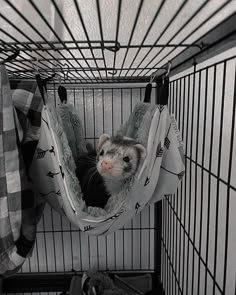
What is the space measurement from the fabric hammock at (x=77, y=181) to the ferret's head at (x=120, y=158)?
8 centimetres

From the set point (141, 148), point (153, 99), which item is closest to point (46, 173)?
point (141, 148)

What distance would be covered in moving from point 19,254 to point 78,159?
1.29 feet

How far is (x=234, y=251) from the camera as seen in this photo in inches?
22.7

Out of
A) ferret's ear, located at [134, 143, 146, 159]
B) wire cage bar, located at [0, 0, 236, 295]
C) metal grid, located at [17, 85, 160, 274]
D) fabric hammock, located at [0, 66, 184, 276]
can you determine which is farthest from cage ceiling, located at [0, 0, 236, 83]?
metal grid, located at [17, 85, 160, 274]

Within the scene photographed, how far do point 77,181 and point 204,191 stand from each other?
36 centimetres

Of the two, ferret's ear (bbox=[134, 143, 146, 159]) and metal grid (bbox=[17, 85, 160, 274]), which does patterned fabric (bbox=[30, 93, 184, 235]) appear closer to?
ferret's ear (bbox=[134, 143, 146, 159])

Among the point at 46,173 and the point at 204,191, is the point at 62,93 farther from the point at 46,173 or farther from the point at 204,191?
the point at 204,191

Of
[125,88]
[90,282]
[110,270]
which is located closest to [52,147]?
[125,88]

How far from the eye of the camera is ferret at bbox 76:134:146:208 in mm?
794

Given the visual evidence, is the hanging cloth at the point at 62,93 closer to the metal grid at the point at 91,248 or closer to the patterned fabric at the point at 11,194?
the patterned fabric at the point at 11,194

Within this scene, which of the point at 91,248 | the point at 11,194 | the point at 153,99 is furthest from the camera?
the point at 91,248

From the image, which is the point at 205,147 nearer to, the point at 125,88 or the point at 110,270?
the point at 125,88

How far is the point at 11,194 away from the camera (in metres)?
0.61

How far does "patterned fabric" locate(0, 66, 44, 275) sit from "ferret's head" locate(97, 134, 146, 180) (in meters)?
0.23
